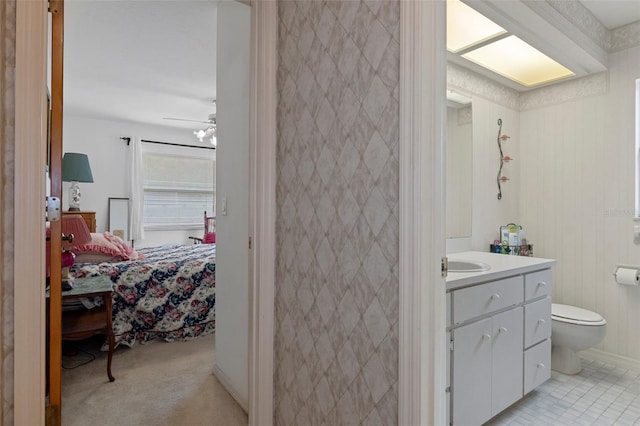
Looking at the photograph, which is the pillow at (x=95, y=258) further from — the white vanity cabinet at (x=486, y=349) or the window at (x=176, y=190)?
the white vanity cabinet at (x=486, y=349)

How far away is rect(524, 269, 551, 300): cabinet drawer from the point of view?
6.46 feet

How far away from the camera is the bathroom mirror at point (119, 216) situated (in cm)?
529

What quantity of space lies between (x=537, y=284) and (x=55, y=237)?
7.79 ft

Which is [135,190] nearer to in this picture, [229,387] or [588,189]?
[229,387]

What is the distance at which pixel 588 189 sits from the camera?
2791mm

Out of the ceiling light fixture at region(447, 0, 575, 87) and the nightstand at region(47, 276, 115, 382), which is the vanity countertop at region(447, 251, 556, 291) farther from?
the nightstand at region(47, 276, 115, 382)

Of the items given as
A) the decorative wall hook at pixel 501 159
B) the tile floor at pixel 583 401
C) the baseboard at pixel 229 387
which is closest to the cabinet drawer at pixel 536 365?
the tile floor at pixel 583 401

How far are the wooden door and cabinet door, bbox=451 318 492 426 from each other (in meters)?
1.58

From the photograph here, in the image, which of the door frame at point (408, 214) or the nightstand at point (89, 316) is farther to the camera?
the nightstand at point (89, 316)

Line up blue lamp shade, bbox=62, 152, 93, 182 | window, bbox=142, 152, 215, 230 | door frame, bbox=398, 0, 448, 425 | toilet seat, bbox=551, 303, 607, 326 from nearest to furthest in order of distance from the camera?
1. door frame, bbox=398, 0, 448, 425
2. toilet seat, bbox=551, 303, 607, 326
3. blue lamp shade, bbox=62, 152, 93, 182
4. window, bbox=142, 152, 215, 230

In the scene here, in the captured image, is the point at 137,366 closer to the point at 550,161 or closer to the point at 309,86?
the point at 309,86

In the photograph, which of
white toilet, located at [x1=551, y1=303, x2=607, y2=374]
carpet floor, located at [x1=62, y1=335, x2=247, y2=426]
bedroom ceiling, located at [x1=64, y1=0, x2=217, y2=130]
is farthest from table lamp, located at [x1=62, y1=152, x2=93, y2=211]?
white toilet, located at [x1=551, y1=303, x2=607, y2=374]

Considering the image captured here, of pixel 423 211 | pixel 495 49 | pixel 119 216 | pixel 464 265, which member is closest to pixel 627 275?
pixel 464 265

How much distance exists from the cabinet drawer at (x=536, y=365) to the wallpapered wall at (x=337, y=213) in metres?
1.34
